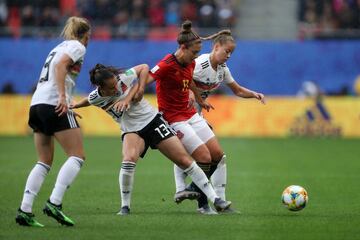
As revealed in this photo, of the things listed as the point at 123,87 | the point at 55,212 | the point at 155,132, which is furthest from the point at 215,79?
the point at 55,212

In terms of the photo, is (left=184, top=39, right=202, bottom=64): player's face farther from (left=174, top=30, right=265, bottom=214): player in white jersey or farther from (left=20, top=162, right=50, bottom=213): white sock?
(left=20, top=162, right=50, bottom=213): white sock

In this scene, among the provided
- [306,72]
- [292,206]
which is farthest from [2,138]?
[292,206]

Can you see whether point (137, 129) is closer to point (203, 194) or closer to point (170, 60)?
point (170, 60)

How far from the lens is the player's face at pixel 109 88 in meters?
9.98

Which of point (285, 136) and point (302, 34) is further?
point (302, 34)

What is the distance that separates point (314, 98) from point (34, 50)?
32.6 ft

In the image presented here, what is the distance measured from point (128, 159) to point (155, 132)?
18.7 inches

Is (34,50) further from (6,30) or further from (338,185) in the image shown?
(338,185)

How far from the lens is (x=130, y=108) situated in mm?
10375

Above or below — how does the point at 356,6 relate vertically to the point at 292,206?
above

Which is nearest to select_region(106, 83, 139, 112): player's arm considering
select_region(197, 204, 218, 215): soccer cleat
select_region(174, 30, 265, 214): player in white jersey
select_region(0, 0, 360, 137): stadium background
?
select_region(174, 30, 265, 214): player in white jersey

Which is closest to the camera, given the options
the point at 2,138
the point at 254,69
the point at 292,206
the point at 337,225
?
the point at 337,225

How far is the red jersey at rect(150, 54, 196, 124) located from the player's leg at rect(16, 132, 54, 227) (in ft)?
5.58

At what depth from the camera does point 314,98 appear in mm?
26891
